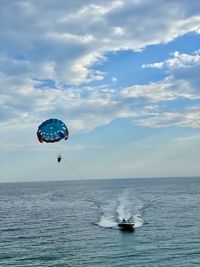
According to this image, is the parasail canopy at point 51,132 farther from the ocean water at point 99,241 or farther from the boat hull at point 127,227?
the boat hull at point 127,227

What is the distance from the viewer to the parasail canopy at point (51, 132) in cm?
4775

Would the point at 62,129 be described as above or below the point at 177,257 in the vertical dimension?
above

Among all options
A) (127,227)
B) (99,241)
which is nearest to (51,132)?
(99,241)

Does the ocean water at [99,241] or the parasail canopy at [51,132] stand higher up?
the parasail canopy at [51,132]

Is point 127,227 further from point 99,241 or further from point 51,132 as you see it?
point 51,132

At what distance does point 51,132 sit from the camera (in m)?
47.9

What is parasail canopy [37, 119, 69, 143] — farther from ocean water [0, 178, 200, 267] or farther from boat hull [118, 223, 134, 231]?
boat hull [118, 223, 134, 231]

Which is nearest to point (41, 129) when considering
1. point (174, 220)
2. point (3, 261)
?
point (3, 261)

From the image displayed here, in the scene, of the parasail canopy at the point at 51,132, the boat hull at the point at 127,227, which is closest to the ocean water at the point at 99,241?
the boat hull at the point at 127,227

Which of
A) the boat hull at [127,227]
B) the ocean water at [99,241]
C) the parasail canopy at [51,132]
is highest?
the parasail canopy at [51,132]

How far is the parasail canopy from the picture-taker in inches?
1880

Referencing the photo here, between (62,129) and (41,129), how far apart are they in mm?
2465

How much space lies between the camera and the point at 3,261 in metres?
50.0

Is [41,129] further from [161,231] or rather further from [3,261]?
[161,231]
